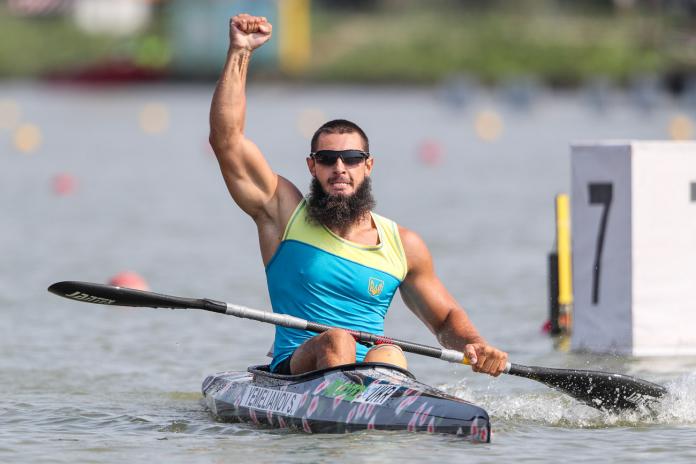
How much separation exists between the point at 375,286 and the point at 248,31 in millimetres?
1451

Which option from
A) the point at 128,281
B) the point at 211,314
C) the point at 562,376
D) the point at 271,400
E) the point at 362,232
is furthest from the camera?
the point at 128,281

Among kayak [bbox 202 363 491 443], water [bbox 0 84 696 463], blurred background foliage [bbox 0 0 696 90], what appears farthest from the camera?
blurred background foliage [bbox 0 0 696 90]

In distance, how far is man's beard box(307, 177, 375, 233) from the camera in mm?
8164

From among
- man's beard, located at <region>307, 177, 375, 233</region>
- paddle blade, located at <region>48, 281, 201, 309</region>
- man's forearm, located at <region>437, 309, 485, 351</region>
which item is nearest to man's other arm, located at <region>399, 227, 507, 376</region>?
man's forearm, located at <region>437, 309, 485, 351</region>

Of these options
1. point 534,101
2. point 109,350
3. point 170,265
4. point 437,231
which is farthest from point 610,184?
point 534,101

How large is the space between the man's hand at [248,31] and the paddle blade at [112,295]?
1.38 m

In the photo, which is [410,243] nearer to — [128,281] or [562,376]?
[562,376]

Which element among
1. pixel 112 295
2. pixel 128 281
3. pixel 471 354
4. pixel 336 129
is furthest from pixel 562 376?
pixel 128 281

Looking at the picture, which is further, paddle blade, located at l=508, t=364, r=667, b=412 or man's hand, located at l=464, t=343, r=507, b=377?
paddle blade, located at l=508, t=364, r=667, b=412

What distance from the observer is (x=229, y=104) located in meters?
8.05

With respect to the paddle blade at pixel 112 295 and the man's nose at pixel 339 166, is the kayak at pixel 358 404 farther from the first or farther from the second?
the man's nose at pixel 339 166

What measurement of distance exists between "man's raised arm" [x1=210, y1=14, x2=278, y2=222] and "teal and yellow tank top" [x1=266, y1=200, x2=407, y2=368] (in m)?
0.21

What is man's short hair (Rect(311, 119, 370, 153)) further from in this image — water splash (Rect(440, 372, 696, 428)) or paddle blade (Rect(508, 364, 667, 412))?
water splash (Rect(440, 372, 696, 428))

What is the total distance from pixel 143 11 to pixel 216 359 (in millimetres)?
66895
